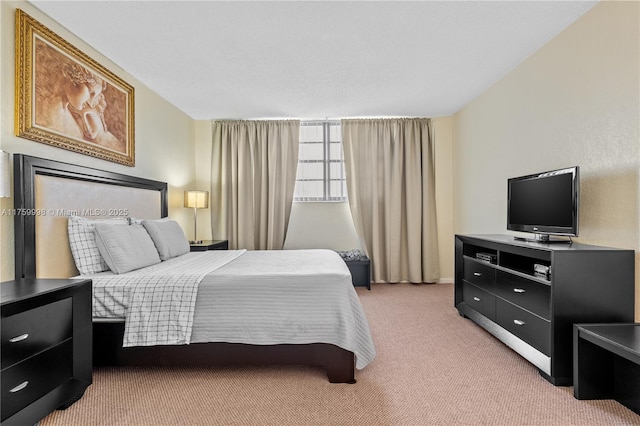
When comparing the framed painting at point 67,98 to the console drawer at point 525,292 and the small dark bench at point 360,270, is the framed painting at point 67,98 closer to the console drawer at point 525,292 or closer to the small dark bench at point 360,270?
the small dark bench at point 360,270

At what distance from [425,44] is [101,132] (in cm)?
284

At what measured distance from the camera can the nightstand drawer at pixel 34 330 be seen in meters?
1.56

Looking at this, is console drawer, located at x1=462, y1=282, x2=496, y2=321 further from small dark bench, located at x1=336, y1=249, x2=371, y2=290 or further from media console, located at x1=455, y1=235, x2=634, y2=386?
Answer: small dark bench, located at x1=336, y1=249, x2=371, y2=290

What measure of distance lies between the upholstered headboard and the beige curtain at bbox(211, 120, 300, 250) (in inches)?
81.4

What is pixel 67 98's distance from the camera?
262cm

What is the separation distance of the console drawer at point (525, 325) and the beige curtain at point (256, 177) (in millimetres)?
3051

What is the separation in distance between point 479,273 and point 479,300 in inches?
9.6

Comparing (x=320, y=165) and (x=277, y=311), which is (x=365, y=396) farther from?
(x=320, y=165)

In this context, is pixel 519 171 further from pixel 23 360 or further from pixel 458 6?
pixel 23 360

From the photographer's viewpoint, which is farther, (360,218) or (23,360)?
(360,218)

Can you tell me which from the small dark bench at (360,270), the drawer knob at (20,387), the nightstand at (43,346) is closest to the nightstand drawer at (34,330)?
the nightstand at (43,346)

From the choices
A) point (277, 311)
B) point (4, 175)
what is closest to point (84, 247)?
point (4, 175)

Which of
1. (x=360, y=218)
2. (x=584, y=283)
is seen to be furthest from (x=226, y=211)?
(x=584, y=283)

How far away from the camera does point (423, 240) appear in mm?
4988
